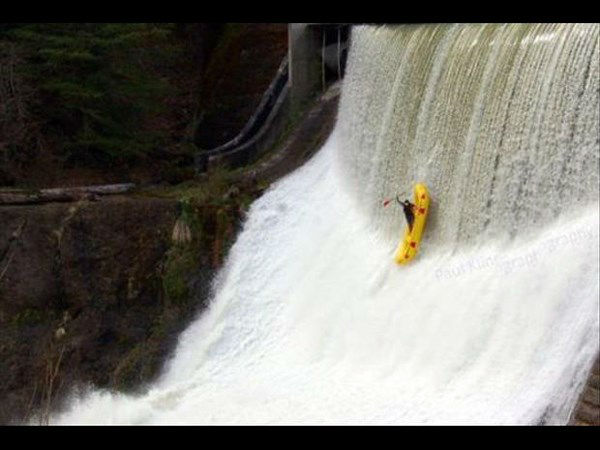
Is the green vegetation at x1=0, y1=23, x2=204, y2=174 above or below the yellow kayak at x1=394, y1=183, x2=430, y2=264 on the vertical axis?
above

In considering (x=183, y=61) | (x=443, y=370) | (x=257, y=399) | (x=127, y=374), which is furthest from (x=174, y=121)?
(x=443, y=370)

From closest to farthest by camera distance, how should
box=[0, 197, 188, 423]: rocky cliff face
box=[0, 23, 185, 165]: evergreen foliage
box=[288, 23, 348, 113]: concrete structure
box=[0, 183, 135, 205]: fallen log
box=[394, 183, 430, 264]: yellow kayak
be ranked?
box=[394, 183, 430, 264]: yellow kayak → box=[0, 197, 188, 423]: rocky cliff face → box=[0, 183, 135, 205]: fallen log → box=[0, 23, 185, 165]: evergreen foliage → box=[288, 23, 348, 113]: concrete structure

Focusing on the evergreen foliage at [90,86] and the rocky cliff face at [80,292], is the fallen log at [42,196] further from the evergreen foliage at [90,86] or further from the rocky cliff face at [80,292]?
the evergreen foliage at [90,86]

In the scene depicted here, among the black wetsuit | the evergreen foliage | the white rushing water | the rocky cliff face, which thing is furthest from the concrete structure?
the black wetsuit

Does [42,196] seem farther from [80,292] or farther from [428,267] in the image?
[428,267]

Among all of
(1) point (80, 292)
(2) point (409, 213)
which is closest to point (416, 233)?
(2) point (409, 213)

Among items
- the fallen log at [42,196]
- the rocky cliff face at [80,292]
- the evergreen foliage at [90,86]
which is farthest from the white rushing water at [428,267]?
the evergreen foliage at [90,86]

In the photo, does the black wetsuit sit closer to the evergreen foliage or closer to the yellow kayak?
the yellow kayak

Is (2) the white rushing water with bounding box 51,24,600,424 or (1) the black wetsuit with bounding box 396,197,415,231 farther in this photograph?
(1) the black wetsuit with bounding box 396,197,415,231
